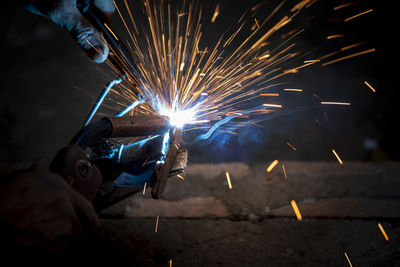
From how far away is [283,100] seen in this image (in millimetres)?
3934

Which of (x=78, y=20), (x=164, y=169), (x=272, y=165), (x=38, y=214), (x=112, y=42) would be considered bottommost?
(x=38, y=214)

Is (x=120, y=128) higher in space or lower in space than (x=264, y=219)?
higher

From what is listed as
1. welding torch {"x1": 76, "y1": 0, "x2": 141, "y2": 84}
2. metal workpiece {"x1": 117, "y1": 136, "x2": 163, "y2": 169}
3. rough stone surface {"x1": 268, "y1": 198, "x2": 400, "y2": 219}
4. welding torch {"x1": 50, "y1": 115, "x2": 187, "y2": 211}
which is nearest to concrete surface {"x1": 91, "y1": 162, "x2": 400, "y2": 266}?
rough stone surface {"x1": 268, "y1": 198, "x2": 400, "y2": 219}

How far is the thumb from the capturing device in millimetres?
1742

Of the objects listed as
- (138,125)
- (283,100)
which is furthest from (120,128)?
(283,100)

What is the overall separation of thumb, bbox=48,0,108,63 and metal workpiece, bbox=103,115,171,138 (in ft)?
2.19

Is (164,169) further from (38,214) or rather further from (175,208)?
(175,208)

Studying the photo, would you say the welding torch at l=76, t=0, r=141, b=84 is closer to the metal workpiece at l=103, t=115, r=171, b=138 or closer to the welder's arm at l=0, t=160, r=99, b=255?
the metal workpiece at l=103, t=115, r=171, b=138

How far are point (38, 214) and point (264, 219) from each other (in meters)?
1.83

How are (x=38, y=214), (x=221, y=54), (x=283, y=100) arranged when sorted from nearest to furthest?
(x=38, y=214) < (x=221, y=54) < (x=283, y=100)

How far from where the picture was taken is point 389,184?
8.66 ft

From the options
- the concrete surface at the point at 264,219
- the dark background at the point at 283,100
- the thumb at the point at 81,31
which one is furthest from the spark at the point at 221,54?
the thumb at the point at 81,31

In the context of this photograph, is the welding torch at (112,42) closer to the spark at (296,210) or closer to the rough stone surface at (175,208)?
the rough stone surface at (175,208)

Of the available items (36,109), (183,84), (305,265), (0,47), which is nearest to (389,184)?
(305,265)
